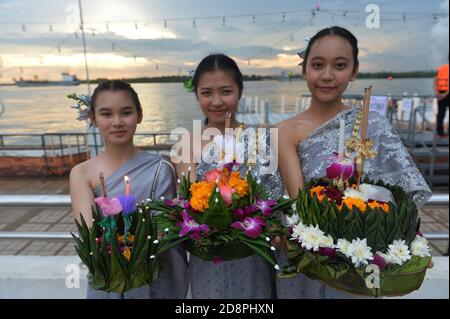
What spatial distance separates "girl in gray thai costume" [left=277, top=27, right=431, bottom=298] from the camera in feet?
4.47

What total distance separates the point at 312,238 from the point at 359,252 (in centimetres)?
14

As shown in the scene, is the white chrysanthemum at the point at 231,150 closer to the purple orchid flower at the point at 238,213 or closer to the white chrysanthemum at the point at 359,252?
the purple orchid flower at the point at 238,213

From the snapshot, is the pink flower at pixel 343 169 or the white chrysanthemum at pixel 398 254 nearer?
the white chrysanthemum at pixel 398 254

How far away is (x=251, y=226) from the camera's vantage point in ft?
3.65

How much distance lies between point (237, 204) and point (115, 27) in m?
1.40

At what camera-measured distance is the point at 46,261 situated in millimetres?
2369

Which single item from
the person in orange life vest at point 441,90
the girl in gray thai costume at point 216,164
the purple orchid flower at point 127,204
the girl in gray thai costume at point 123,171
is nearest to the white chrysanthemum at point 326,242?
the girl in gray thai costume at point 216,164

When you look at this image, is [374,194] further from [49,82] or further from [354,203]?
[49,82]

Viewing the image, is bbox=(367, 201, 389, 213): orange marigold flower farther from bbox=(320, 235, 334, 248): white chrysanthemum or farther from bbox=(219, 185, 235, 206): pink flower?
bbox=(219, 185, 235, 206): pink flower

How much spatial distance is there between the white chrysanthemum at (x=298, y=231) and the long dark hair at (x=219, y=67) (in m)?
0.76

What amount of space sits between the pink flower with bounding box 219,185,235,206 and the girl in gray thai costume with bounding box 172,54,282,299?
348 millimetres

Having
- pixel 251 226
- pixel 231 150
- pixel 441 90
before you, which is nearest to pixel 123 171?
pixel 231 150

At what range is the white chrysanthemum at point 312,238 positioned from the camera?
100 cm
